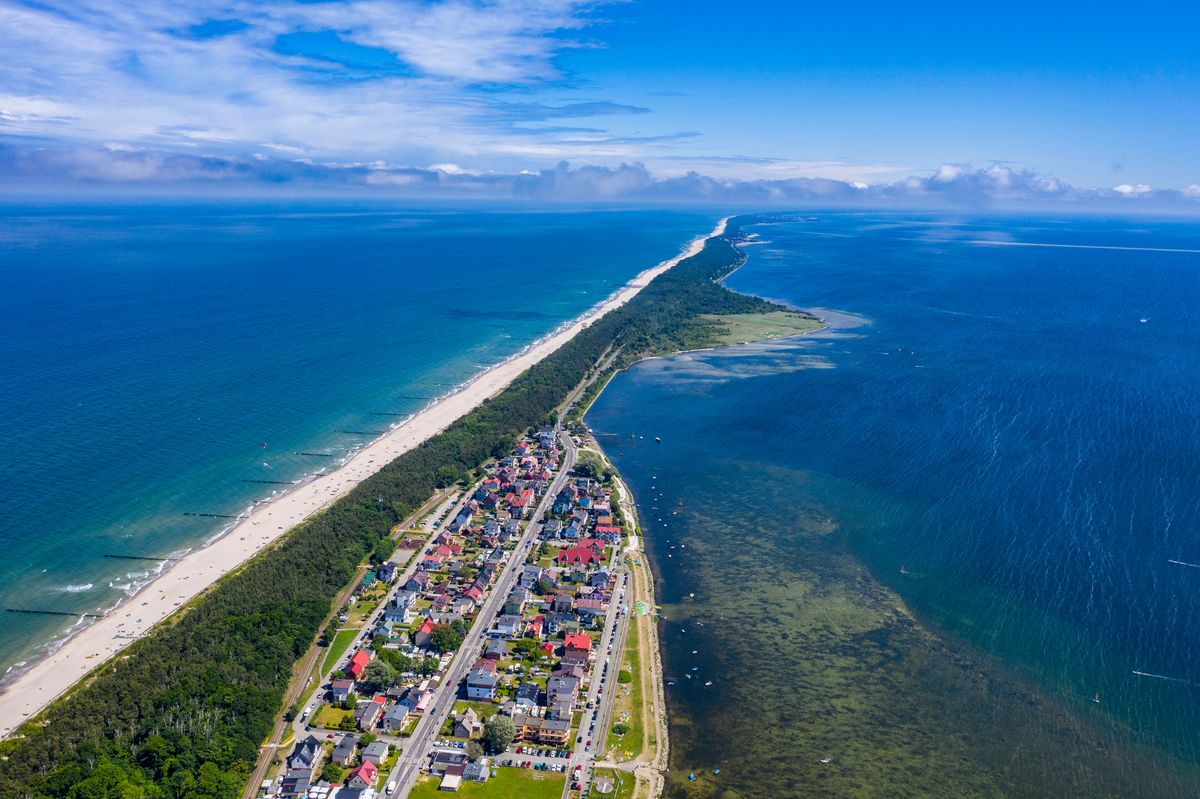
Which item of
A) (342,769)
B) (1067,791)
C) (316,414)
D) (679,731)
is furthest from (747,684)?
(316,414)

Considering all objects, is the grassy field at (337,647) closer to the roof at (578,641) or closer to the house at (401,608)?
the house at (401,608)

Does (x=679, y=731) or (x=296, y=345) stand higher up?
(x=296, y=345)

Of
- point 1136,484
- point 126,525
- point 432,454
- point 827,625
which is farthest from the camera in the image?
point 432,454

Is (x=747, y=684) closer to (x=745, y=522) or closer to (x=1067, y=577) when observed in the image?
(x=745, y=522)

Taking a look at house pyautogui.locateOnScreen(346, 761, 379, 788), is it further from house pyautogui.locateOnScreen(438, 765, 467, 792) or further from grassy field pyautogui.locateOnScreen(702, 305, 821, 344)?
grassy field pyautogui.locateOnScreen(702, 305, 821, 344)

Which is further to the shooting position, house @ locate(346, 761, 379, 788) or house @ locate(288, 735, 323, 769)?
house @ locate(288, 735, 323, 769)

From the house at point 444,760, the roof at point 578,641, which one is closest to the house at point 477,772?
the house at point 444,760

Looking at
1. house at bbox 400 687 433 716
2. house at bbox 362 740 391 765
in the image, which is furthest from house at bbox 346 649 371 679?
house at bbox 362 740 391 765
